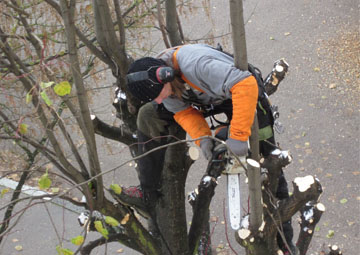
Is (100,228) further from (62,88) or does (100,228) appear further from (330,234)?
(330,234)

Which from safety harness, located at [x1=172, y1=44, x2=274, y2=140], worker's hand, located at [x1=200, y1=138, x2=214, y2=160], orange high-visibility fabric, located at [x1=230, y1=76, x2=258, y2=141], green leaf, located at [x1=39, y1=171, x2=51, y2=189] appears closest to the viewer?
green leaf, located at [x1=39, y1=171, x2=51, y2=189]

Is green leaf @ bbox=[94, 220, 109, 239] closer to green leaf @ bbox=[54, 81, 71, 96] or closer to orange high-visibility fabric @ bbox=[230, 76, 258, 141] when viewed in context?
green leaf @ bbox=[54, 81, 71, 96]

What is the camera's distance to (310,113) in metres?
6.20

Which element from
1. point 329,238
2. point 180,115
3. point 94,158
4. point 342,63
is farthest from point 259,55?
point 94,158

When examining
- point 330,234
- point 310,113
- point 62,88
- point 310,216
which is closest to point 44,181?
point 62,88

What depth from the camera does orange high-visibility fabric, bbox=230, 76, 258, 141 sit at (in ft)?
7.65

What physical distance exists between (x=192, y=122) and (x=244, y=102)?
1.86 ft

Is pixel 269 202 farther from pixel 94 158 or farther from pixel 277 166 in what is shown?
pixel 94 158

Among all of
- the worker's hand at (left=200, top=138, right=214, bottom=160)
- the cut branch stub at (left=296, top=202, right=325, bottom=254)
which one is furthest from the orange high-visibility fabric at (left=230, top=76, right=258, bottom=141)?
the cut branch stub at (left=296, top=202, right=325, bottom=254)

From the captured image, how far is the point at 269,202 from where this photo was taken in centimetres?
254

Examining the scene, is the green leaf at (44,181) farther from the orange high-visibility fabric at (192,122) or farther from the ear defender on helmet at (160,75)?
the orange high-visibility fabric at (192,122)

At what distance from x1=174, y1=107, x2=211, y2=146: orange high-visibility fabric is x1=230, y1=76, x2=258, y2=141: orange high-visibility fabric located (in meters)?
0.46

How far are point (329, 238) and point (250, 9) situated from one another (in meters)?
5.10

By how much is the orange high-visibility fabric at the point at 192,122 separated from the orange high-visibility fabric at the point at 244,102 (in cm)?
46
